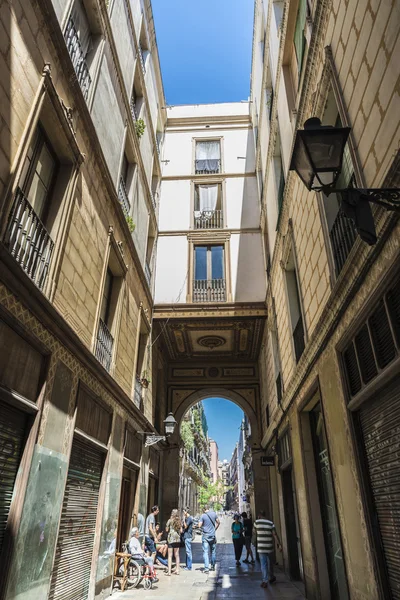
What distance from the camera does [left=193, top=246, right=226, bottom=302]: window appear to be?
13633mm

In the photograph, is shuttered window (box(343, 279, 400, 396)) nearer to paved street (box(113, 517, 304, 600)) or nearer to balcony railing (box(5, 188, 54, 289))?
balcony railing (box(5, 188, 54, 289))

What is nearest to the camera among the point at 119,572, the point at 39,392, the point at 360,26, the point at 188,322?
the point at 360,26

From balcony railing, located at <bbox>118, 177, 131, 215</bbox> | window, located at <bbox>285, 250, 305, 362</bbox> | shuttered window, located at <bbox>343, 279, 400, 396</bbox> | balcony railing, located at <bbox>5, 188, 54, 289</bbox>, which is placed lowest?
shuttered window, located at <bbox>343, 279, 400, 396</bbox>

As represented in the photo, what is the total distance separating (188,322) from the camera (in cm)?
1340

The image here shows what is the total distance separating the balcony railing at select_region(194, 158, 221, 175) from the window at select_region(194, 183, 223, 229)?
79cm

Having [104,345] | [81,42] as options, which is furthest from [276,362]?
[81,42]

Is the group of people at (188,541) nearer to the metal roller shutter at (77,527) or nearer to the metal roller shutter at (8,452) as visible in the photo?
the metal roller shutter at (77,527)

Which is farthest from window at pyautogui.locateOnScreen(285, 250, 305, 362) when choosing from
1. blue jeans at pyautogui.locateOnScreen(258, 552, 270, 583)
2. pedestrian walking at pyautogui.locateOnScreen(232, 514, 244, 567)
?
pedestrian walking at pyautogui.locateOnScreen(232, 514, 244, 567)

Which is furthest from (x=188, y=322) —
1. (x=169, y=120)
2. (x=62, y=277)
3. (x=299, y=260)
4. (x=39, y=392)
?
(x=169, y=120)

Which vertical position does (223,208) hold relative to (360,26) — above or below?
above

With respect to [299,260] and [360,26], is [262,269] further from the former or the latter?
[360,26]

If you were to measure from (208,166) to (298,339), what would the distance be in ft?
35.8

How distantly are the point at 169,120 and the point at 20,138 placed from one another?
14.6m

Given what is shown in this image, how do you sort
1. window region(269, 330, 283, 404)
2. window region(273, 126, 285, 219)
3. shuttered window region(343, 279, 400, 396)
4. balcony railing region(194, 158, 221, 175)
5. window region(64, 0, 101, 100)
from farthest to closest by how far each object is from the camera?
balcony railing region(194, 158, 221, 175), window region(269, 330, 283, 404), window region(273, 126, 285, 219), window region(64, 0, 101, 100), shuttered window region(343, 279, 400, 396)
